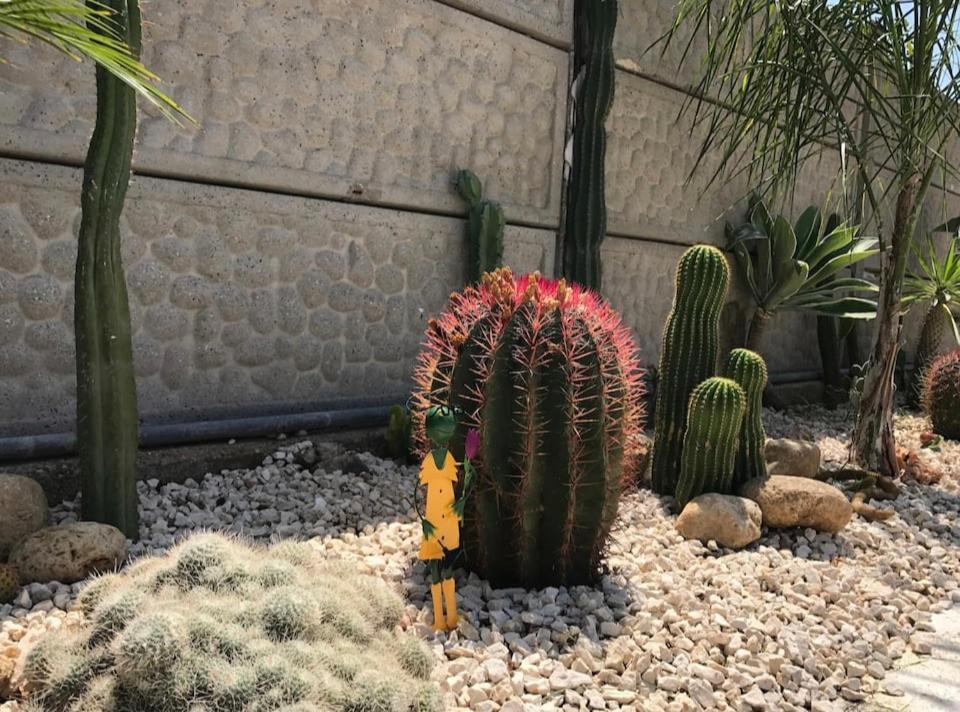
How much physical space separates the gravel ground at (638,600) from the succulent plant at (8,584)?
0.19 ft

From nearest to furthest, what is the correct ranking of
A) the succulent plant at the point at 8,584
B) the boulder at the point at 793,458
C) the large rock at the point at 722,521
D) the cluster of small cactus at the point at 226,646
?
the cluster of small cactus at the point at 226,646, the succulent plant at the point at 8,584, the large rock at the point at 722,521, the boulder at the point at 793,458

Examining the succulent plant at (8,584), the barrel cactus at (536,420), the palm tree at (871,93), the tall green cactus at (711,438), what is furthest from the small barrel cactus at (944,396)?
the succulent plant at (8,584)

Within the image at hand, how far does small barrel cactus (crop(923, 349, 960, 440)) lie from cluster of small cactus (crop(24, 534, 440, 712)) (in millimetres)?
5903

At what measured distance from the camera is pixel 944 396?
251 inches

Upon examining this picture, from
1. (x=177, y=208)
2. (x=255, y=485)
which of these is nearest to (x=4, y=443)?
(x=255, y=485)

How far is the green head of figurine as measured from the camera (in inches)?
88.1

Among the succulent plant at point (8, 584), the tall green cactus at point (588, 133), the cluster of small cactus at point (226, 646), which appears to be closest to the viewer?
the cluster of small cactus at point (226, 646)

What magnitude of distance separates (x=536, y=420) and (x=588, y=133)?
12.5ft

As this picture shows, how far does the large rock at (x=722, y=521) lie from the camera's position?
10.7ft

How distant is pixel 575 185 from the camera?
575cm

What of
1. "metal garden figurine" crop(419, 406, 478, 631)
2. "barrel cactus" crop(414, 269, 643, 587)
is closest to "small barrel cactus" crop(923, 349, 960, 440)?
"barrel cactus" crop(414, 269, 643, 587)

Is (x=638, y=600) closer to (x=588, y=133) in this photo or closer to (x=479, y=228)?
(x=479, y=228)

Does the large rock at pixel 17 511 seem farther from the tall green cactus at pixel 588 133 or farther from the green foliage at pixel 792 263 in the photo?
the green foliage at pixel 792 263

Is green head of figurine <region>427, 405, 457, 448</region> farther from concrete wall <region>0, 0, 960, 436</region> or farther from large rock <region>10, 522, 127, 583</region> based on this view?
concrete wall <region>0, 0, 960, 436</region>
